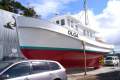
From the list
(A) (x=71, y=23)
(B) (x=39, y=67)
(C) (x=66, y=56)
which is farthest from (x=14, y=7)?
(B) (x=39, y=67)

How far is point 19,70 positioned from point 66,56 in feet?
51.1

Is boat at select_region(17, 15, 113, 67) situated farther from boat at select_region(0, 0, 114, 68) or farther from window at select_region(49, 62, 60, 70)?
window at select_region(49, 62, 60, 70)

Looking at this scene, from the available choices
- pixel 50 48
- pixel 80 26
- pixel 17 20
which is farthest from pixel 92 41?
pixel 17 20

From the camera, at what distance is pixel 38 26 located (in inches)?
925

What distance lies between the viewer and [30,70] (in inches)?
474

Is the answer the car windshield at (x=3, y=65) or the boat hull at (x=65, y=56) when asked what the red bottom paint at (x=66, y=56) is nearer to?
the boat hull at (x=65, y=56)

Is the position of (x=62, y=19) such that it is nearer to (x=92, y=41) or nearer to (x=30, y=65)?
(x=92, y=41)

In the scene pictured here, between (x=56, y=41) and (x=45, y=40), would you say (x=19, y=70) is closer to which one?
(x=45, y=40)

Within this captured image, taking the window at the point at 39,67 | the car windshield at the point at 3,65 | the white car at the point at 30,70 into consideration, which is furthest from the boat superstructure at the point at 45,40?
the car windshield at the point at 3,65

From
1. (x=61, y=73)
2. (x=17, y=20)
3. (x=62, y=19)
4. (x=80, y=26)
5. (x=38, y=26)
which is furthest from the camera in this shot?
(x=80, y=26)

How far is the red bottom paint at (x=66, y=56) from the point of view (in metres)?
23.4

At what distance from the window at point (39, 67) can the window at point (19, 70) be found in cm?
34

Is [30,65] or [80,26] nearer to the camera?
[30,65]

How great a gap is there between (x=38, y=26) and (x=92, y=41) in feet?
29.5
